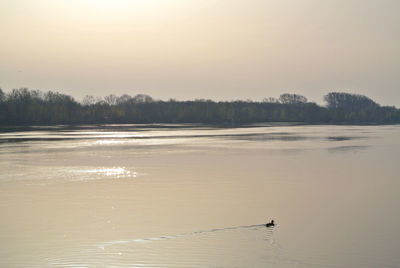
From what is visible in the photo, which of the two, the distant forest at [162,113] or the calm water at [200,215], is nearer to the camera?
the calm water at [200,215]

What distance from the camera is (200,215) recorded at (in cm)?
1311

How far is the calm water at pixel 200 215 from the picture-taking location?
9672 mm

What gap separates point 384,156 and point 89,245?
2231 centimetres

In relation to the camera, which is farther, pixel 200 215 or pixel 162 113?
pixel 162 113

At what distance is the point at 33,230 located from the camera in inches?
461

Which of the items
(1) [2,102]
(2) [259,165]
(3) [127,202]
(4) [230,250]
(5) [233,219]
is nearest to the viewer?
(4) [230,250]

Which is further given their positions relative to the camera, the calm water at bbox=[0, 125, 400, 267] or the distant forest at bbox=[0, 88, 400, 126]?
the distant forest at bbox=[0, 88, 400, 126]

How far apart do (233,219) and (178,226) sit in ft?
4.91

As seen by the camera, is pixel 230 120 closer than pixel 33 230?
No

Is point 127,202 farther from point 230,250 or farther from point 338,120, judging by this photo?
point 338,120

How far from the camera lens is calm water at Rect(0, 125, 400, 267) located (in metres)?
9.67

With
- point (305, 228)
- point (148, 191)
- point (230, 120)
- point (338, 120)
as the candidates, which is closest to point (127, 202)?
point (148, 191)

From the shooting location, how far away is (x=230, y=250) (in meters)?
9.98

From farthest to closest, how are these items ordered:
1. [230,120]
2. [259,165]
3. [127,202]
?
1. [230,120]
2. [259,165]
3. [127,202]
